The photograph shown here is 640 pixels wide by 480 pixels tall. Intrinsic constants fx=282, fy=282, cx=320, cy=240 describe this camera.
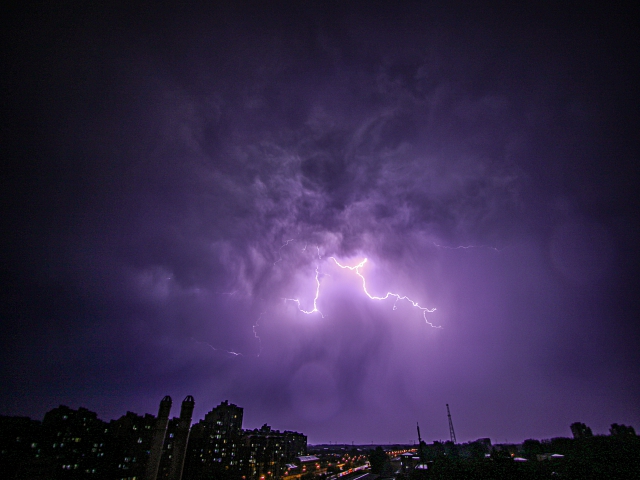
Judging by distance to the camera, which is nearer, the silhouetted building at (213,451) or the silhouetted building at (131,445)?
the silhouetted building at (131,445)

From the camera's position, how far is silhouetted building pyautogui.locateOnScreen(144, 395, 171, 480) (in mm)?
53625

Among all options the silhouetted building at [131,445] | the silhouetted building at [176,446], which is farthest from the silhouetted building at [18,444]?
the silhouetted building at [176,446]

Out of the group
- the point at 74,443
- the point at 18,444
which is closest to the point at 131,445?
the point at 74,443

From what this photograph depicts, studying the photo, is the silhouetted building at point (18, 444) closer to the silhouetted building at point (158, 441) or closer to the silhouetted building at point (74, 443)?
the silhouetted building at point (74, 443)

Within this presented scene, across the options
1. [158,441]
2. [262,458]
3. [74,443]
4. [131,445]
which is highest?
[74,443]

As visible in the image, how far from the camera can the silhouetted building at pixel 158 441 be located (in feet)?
176

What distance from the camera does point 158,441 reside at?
54.9 m

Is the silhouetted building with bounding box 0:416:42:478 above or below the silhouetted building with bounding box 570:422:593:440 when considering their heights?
above

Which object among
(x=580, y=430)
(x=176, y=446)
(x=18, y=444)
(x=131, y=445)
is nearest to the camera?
(x=18, y=444)

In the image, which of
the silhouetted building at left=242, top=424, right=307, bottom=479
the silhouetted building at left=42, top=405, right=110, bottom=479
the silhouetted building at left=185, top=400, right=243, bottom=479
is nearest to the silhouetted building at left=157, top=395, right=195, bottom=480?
the silhouetted building at left=185, top=400, right=243, bottom=479

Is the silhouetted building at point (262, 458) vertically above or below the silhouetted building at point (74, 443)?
below

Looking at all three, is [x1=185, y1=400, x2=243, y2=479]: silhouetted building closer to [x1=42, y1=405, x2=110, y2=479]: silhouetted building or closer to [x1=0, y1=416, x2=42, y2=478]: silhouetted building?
[x1=42, y1=405, x2=110, y2=479]: silhouetted building

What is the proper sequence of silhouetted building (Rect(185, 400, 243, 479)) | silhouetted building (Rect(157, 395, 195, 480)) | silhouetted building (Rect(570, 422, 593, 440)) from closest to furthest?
1. silhouetted building (Rect(157, 395, 195, 480))
2. silhouetted building (Rect(185, 400, 243, 479))
3. silhouetted building (Rect(570, 422, 593, 440))

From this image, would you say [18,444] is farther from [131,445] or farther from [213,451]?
[213,451]
